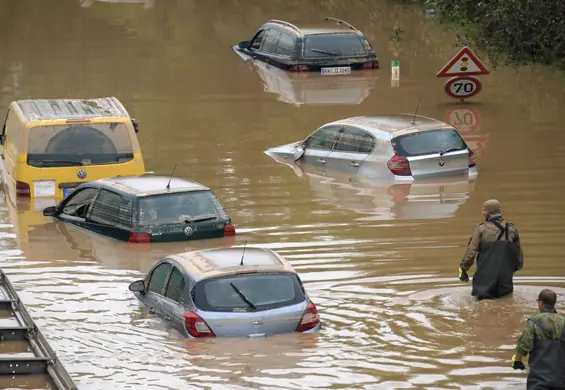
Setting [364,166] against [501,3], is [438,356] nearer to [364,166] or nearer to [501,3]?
[364,166]

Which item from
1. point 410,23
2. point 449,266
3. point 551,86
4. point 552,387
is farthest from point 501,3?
point 410,23

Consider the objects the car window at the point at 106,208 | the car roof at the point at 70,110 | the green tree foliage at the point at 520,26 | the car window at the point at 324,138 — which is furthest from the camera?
the green tree foliage at the point at 520,26

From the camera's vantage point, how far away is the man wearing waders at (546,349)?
13266mm

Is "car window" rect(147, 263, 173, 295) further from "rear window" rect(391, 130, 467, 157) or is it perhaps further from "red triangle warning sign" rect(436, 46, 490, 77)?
"red triangle warning sign" rect(436, 46, 490, 77)

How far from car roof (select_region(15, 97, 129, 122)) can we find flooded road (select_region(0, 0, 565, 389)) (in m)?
1.59

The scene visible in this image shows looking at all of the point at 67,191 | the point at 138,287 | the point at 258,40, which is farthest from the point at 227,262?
the point at 258,40

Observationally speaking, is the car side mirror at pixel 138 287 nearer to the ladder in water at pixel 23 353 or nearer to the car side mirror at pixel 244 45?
the ladder in water at pixel 23 353

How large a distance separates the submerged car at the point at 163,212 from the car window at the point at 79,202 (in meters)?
0.93

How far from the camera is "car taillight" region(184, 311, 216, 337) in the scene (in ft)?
53.5

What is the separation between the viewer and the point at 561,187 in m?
26.1

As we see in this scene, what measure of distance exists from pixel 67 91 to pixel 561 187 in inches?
645

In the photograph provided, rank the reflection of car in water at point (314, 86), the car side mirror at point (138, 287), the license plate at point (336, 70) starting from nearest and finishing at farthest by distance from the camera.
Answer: the car side mirror at point (138, 287) → the reflection of car in water at point (314, 86) → the license plate at point (336, 70)

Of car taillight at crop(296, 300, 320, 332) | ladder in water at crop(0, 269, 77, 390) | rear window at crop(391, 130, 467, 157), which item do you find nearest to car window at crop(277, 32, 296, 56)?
rear window at crop(391, 130, 467, 157)

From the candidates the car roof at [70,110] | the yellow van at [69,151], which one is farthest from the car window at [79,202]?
the car roof at [70,110]
